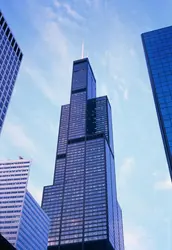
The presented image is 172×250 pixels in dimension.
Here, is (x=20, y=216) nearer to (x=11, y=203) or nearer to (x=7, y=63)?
(x=11, y=203)

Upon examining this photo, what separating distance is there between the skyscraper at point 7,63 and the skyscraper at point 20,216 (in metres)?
79.8

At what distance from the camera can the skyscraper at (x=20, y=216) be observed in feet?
552

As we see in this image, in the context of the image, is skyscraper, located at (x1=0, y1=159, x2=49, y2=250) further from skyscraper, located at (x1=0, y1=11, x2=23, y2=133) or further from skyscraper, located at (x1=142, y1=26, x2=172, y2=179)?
skyscraper, located at (x1=142, y1=26, x2=172, y2=179)

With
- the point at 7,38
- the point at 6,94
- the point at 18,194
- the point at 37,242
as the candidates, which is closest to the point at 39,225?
the point at 37,242

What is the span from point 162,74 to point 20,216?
4895 inches

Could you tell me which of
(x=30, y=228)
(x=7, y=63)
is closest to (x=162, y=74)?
(x=7, y=63)

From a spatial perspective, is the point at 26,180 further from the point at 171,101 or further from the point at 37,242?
the point at 171,101

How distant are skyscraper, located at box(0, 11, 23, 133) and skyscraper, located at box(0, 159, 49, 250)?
262ft

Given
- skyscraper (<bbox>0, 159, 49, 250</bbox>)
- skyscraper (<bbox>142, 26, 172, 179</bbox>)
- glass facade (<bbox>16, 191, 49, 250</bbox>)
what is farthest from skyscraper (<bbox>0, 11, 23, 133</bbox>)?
glass facade (<bbox>16, 191, 49, 250</bbox>)

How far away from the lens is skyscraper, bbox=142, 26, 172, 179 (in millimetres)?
73812

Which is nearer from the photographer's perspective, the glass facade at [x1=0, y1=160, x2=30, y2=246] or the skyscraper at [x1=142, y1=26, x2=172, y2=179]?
the skyscraper at [x1=142, y1=26, x2=172, y2=179]

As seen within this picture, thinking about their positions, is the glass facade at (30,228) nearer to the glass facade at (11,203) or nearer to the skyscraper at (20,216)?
the skyscraper at (20,216)

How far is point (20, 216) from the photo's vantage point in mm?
173125

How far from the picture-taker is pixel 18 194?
607ft
